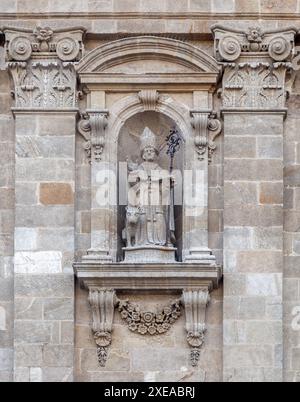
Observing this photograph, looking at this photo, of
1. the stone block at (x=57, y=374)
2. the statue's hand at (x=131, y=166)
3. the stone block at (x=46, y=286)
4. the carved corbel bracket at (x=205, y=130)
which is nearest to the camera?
the stone block at (x=57, y=374)

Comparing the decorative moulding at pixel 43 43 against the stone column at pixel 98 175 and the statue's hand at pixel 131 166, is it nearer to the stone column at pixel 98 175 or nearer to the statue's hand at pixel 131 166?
the stone column at pixel 98 175

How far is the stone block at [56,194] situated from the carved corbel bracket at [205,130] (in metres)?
Result: 1.85

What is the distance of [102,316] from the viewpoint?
200ft

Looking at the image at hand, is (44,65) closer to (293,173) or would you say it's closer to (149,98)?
(149,98)

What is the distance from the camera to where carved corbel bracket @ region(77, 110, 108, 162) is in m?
61.4

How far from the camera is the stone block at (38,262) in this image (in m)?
61.1

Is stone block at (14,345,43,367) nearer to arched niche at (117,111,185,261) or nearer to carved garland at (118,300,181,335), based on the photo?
carved garland at (118,300,181,335)

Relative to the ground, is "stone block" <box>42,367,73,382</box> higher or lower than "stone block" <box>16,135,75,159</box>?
lower

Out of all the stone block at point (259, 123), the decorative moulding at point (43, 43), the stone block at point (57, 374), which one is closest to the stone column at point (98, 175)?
the decorative moulding at point (43, 43)

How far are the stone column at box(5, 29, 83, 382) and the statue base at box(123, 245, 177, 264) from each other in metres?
0.79

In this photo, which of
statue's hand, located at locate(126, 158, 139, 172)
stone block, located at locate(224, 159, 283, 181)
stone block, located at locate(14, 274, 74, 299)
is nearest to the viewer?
stone block, located at locate(14, 274, 74, 299)

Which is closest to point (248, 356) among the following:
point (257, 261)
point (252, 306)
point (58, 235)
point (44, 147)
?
point (252, 306)

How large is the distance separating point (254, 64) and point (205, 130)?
1133mm

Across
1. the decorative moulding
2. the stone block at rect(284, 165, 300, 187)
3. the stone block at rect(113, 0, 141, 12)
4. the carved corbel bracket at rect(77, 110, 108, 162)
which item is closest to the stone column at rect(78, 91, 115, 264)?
the carved corbel bracket at rect(77, 110, 108, 162)
